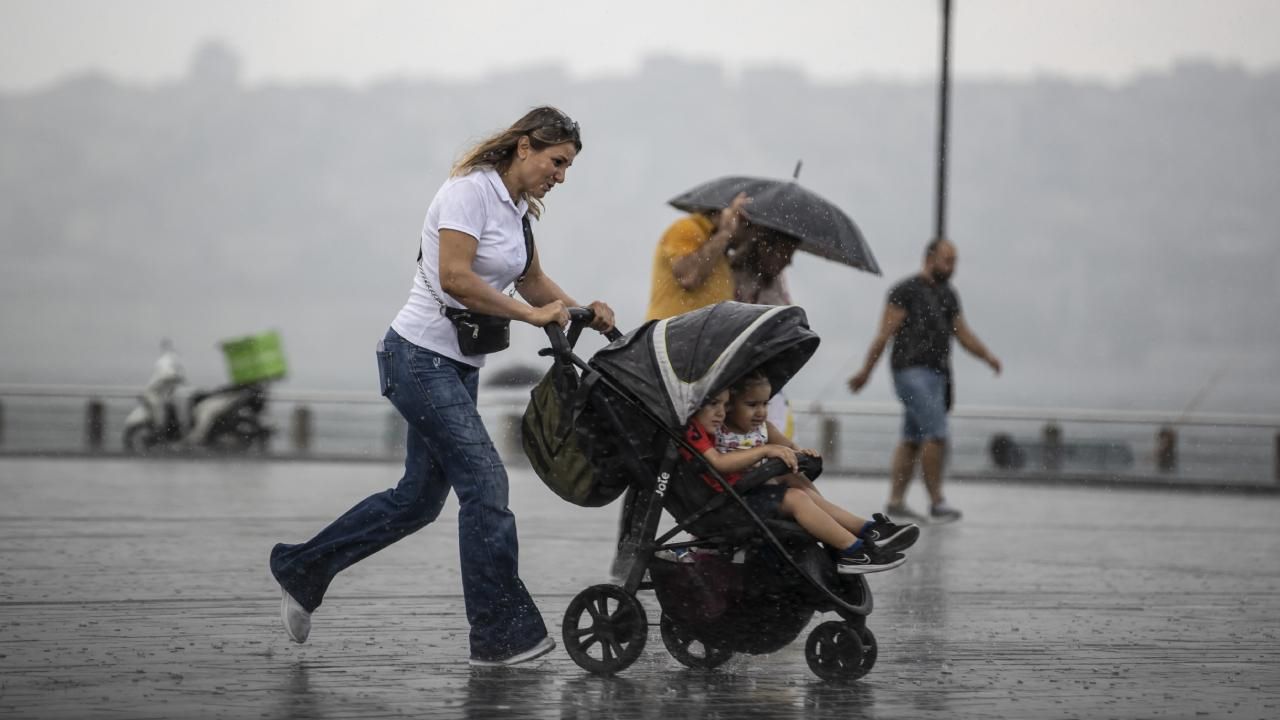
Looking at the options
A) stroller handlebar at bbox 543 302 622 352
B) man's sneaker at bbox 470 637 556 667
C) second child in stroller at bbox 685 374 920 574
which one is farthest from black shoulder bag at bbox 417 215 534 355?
man's sneaker at bbox 470 637 556 667

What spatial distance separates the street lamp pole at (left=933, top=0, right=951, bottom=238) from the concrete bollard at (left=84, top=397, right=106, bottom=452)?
1179 cm

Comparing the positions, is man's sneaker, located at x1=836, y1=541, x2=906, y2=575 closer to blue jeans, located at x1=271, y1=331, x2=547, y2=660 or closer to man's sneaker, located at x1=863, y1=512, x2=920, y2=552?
man's sneaker, located at x1=863, y1=512, x2=920, y2=552

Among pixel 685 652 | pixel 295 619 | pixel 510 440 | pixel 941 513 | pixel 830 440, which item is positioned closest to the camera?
pixel 685 652

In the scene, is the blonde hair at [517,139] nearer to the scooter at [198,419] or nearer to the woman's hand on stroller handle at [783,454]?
the woman's hand on stroller handle at [783,454]

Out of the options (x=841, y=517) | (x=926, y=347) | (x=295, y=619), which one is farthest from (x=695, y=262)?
(x=926, y=347)

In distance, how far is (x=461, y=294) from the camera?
5.78 meters

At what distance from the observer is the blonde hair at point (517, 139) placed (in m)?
5.96

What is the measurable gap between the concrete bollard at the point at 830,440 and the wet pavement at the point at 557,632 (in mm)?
10470

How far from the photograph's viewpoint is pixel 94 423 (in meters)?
24.4

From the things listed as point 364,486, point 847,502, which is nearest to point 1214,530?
point 847,502

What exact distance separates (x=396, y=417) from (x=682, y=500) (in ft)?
70.0

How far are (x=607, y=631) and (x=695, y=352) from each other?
0.99 meters

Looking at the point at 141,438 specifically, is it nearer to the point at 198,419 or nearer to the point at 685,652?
the point at 198,419

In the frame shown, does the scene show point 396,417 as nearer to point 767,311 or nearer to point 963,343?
point 963,343
